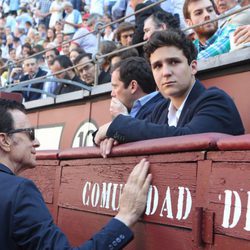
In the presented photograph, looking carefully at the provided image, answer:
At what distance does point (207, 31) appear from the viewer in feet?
13.4

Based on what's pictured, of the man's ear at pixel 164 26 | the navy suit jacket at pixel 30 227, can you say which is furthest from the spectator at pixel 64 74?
the navy suit jacket at pixel 30 227

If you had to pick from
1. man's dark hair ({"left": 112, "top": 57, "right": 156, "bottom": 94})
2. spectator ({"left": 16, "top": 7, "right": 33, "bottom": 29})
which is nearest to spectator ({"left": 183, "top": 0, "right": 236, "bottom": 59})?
man's dark hair ({"left": 112, "top": 57, "right": 156, "bottom": 94})

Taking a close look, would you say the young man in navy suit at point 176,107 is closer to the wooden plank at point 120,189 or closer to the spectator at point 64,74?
the wooden plank at point 120,189

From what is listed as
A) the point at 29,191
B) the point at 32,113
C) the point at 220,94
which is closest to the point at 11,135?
the point at 29,191

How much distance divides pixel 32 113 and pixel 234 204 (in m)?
5.25

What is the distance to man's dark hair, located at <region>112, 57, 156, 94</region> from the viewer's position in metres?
3.51

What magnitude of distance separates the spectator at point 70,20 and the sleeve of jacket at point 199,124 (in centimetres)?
770

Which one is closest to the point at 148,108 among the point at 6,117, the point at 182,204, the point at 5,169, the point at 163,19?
the point at 6,117

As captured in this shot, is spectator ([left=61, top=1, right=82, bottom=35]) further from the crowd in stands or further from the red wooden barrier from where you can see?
the red wooden barrier

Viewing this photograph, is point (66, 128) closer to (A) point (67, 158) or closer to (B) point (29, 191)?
(A) point (67, 158)

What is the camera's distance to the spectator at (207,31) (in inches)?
145

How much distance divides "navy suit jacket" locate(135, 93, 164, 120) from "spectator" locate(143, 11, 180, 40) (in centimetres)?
135

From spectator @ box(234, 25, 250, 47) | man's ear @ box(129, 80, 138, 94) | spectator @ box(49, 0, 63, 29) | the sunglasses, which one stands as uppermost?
spectator @ box(49, 0, 63, 29)

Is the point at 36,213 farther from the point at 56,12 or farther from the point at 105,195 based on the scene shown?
the point at 56,12
